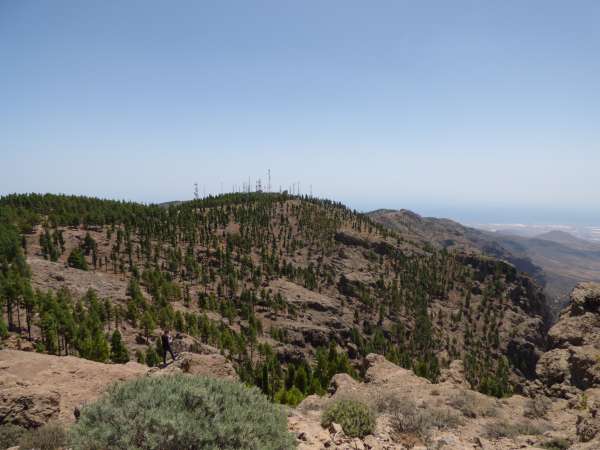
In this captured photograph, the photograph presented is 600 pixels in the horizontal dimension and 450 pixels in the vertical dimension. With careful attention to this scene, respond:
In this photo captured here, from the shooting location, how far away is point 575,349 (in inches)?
856

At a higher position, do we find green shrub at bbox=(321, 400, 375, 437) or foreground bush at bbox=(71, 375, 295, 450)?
foreground bush at bbox=(71, 375, 295, 450)

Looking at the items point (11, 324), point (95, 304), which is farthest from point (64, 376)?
point (95, 304)

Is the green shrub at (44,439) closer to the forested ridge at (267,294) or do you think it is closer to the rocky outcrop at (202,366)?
the rocky outcrop at (202,366)

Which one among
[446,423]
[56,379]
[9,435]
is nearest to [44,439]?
[9,435]

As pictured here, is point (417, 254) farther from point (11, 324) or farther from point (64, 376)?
point (64, 376)

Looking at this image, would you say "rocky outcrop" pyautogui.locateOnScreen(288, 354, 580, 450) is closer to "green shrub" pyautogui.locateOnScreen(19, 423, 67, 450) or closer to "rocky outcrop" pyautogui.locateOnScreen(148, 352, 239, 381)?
"rocky outcrop" pyautogui.locateOnScreen(148, 352, 239, 381)

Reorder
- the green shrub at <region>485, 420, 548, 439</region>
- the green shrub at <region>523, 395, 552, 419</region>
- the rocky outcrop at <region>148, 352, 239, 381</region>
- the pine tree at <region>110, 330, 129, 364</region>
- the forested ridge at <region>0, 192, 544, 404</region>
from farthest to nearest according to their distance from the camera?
1. the forested ridge at <region>0, 192, 544, 404</region>
2. the pine tree at <region>110, 330, 129, 364</region>
3. the green shrub at <region>523, 395, 552, 419</region>
4. the rocky outcrop at <region>148, 352, 239, 381</region>
5. the green shrub at <region>485, 420, 548, 439</region>

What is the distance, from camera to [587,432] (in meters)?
11.8

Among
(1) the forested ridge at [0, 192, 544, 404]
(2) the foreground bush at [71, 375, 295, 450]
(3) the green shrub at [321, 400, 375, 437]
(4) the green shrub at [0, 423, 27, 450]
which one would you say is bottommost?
(1) the forested ridge at [0, 192, 544, 404]

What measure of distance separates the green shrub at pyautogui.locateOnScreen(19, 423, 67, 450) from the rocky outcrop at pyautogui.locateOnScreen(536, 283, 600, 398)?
24273mm

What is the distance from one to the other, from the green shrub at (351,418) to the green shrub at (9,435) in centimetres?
982

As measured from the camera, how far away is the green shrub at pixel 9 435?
32.9 feet

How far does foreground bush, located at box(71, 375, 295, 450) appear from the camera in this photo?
322 inches

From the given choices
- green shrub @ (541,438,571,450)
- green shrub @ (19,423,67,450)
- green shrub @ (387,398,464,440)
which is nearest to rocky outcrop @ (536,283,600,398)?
green shrub @ (387,398,464,440)
